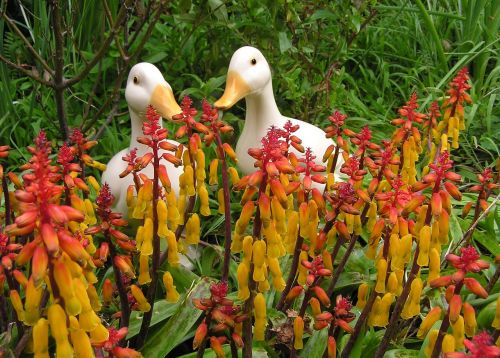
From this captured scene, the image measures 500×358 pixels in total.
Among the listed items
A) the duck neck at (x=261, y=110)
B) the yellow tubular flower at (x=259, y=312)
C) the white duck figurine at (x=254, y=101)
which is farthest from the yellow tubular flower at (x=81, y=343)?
the duck neck at (x=261, y=110)

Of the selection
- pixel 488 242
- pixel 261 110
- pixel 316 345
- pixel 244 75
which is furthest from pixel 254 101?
pixel 316 345

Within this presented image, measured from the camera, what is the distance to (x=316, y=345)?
2.20 meters

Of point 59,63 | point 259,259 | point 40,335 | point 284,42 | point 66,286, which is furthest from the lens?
point 284,42

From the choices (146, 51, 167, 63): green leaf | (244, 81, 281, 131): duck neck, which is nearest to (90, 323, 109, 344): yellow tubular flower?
(244, 81, 281, 131): duck neck

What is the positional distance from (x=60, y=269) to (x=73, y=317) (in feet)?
0.40

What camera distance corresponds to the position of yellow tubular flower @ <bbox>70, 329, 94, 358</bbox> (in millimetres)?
1435

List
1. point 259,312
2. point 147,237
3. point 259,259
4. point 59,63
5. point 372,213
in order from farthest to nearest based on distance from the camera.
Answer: point 59,63
point 372,213
point 147,237
point 259,312
point 259,259

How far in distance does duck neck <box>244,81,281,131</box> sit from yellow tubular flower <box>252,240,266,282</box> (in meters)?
1.37

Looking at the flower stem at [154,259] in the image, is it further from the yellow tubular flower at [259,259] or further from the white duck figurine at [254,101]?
the white duck figurine at [254,101]

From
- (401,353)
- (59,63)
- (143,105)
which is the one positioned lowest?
(401,353)

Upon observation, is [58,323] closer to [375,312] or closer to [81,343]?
[81,343]

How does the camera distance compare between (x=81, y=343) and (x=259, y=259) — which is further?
(x=259, y=259)

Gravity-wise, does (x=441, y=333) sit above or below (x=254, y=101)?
below

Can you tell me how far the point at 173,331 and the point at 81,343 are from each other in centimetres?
80
